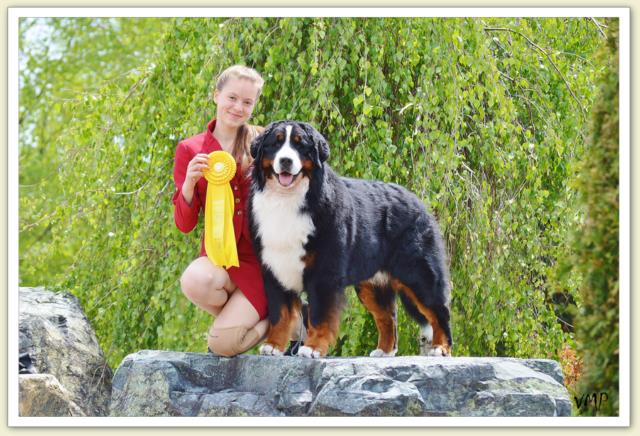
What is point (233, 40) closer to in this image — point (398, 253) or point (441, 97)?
point (441, 97)

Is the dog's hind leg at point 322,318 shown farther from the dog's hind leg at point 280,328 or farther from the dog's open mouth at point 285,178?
the dog's open mouth at point 285,178

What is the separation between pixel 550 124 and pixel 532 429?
8.55ft

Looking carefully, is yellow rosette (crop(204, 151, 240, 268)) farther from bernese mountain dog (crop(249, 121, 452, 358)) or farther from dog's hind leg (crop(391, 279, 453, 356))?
dog's hind leg (crop(391, 279, 453, 356))

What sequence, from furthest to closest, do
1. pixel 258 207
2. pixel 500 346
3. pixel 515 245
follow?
pixel 500 346 < pixel 515 245 < pixel 258 207

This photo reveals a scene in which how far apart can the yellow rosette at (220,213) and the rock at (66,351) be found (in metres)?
1.58

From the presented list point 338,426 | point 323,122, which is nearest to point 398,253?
point 338,426

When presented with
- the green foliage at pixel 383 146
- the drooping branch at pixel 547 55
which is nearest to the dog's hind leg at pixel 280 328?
the green foliage at pixel 383 146

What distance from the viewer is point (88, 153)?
19.3 ft

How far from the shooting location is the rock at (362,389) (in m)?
3.45

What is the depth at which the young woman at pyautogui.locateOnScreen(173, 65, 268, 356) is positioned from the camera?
382cm

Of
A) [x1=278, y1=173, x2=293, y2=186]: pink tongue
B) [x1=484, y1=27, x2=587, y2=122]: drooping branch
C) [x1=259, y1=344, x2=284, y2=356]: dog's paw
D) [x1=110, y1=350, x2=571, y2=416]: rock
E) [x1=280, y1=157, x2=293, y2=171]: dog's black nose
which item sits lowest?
[x1=110, y1=350, x2=571, y2=416]: rock

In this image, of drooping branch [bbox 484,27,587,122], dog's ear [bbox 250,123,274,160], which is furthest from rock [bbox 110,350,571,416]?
drooping branch [bbox 484,27,587,122]

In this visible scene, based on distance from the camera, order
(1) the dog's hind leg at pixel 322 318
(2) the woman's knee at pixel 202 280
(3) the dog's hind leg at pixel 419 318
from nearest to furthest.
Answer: (1) the dog's hind leg at pixel 322 318
(2) the woman's knee at pixel 202 280
(3) the dog's hind leg at pixel 419 318

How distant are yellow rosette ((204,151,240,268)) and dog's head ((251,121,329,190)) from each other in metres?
0.15
